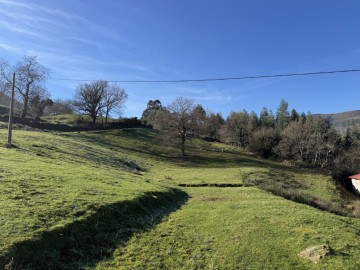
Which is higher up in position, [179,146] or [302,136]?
[302,136]

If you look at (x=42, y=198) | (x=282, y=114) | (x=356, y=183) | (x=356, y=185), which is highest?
(x=282, y=114)

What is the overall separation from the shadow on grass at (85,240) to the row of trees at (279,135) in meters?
50.6

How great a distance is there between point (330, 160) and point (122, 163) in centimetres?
6933

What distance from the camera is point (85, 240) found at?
1259 centimetres

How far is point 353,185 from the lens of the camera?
54.3 meters

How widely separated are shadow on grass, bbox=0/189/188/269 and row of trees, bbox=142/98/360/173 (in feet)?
166

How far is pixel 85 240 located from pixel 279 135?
322 ft

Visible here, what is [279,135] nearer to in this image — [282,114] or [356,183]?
[282,114]

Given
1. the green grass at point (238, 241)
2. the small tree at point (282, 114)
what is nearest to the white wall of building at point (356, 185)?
the green grass at point (238, 241)

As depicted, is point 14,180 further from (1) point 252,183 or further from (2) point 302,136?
(2) point 302,136

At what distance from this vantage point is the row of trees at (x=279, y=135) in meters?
69.2

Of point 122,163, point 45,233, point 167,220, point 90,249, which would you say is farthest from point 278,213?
point 122,163

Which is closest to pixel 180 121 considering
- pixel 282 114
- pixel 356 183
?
pixel 356 183

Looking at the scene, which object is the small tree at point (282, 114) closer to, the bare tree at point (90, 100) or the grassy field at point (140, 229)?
the bare tree at point (90, 100)
